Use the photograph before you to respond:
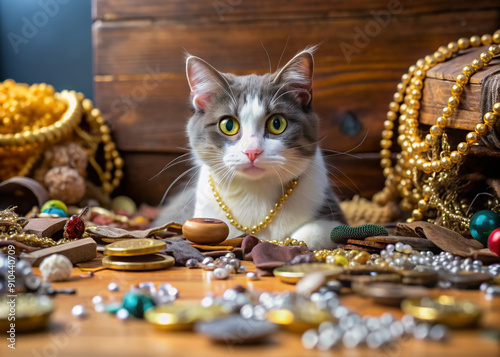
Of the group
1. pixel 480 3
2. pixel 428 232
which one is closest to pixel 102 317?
pixel 428 232

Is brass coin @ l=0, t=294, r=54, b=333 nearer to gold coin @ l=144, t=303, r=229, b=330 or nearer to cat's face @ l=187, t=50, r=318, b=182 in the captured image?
gold coin @ l=144, t=303, r=229, b=330

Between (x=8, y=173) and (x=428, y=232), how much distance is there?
53.3 inches

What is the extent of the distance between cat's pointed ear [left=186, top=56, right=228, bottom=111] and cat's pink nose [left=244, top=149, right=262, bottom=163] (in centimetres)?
22

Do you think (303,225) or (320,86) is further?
(320,86)

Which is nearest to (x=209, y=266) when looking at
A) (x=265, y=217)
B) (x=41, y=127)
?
(x=265, y=217)

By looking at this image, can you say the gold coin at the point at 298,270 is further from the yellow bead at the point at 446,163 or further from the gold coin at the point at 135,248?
the yellow bead at the point at 446,163

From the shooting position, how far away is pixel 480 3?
66.7 inches

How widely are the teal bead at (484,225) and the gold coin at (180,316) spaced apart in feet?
2.23

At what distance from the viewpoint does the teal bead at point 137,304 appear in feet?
2.48

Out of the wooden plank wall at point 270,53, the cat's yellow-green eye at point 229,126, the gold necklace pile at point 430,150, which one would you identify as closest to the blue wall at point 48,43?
the wooden plank wall at point 270,53

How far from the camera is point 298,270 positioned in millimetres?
916

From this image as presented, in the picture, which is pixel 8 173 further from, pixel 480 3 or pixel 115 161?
pixel 480 3

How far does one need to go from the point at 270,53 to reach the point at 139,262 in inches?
40.6

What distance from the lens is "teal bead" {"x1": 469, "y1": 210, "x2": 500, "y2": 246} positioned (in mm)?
1117
